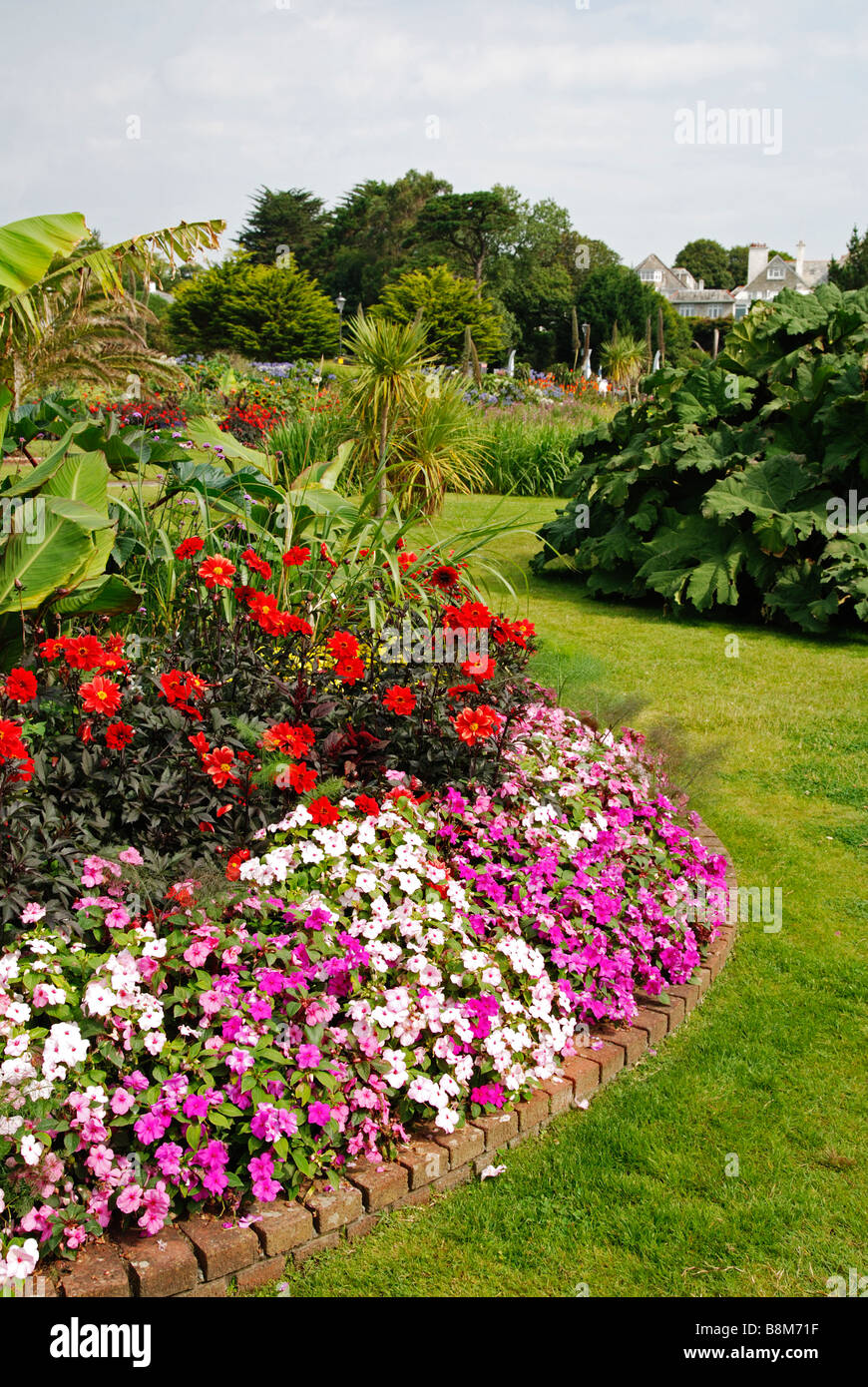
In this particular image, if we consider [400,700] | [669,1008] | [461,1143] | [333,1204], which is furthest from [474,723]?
[333,1204]

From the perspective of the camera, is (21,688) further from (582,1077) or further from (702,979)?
(702,979)

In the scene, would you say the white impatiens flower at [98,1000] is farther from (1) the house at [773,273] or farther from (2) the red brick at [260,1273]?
(1) the house at [773,273]

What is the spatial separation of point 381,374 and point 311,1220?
8.99 metres

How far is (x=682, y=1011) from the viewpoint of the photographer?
3543 millimetres

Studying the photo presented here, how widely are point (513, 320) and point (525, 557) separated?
50.1 m

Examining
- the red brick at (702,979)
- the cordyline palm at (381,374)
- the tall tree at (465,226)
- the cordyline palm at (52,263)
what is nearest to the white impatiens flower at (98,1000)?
the red brick at (702,979)

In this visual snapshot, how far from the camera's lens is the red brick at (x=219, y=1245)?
237 centimetres

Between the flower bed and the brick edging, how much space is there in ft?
0.15

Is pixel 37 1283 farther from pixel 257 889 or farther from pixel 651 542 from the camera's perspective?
pixel 651 542

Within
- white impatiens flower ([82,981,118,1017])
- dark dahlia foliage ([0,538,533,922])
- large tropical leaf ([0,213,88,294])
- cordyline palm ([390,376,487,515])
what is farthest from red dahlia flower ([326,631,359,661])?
cordyline palm ([390,376,487,515])

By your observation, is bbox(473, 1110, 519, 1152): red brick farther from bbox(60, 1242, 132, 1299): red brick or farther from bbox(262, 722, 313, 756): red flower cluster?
bbox(262, 722, 313, 756): red flower cluster

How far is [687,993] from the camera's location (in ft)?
11.8

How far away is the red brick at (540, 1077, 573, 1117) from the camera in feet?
9.99

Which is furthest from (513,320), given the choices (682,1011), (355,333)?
(682,1011)
